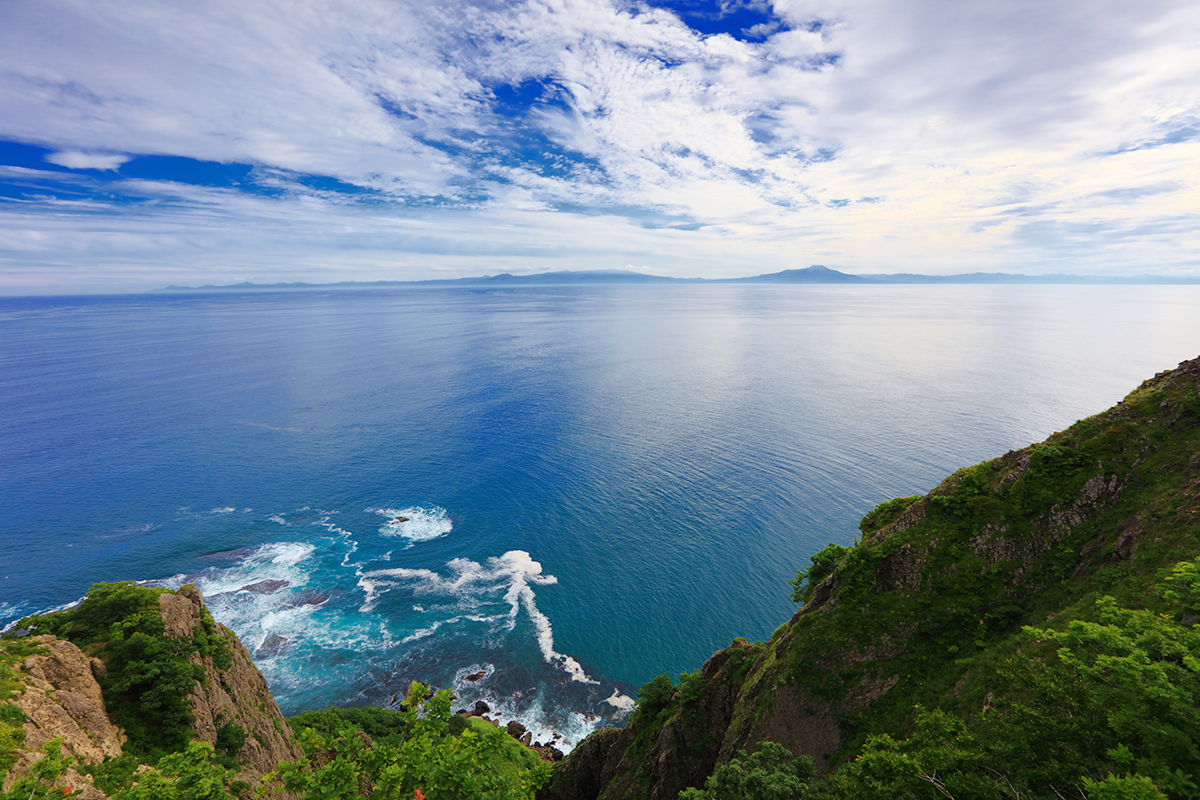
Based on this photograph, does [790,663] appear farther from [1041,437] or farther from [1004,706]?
[1041,437]

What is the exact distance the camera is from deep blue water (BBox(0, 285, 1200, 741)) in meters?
62.9

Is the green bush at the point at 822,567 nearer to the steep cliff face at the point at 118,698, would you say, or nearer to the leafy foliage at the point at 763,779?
the leafy foliage at the point at 763,779

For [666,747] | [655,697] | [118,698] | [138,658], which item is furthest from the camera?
[655,697]

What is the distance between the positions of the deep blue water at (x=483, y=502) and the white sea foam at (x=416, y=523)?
1.72 ft

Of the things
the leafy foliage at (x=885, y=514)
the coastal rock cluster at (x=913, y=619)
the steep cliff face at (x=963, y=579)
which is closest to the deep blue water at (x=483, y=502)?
the coastal rock cluster at (x=913, y=619)

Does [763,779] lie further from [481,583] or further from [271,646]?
[271,646]

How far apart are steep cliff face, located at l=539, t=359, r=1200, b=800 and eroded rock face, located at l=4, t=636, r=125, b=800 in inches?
1199

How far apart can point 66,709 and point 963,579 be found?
4948cm

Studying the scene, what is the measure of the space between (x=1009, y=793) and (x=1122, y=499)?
22.0 m

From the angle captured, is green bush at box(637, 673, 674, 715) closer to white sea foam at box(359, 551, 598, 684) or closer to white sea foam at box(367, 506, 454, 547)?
white sea foam at box(359, 551, 598, 684)

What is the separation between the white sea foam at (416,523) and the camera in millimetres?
83125

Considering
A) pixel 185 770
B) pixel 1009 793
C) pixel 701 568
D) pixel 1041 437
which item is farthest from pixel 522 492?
pixel 1041 437

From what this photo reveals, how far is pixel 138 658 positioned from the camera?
2827 cm

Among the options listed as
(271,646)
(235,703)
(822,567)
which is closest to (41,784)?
(235,703)
